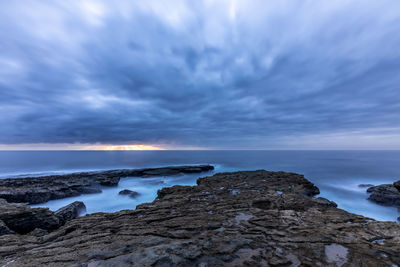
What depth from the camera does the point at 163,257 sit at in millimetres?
4176

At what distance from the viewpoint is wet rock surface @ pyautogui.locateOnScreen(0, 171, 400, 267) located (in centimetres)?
413

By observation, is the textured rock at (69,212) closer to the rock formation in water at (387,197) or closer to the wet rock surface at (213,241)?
the wet rock surface at (213,241)

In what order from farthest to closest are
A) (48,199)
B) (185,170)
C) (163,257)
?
(185,170) < (48,199) < (163,257)

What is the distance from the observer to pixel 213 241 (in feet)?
16.3

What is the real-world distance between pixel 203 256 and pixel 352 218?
266 inches

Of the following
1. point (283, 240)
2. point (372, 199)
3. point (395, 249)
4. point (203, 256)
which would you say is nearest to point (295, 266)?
point (283, 240)

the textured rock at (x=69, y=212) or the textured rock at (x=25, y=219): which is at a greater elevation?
the textured rock at (x=25, y=219)

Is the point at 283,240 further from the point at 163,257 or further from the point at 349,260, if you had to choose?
the point at 163,257

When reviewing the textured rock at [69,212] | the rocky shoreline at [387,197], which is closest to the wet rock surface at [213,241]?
the textured rock at [69,212]

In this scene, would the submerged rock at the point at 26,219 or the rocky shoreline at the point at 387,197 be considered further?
the rocky shoreline at the point at 387,197

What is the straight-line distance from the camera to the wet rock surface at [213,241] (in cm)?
413

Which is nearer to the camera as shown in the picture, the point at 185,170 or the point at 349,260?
the point at 349,260

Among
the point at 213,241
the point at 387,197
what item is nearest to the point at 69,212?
the point at 213,241

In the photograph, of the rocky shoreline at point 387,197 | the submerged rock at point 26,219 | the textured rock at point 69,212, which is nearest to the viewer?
the submerged rock at point 26,219
